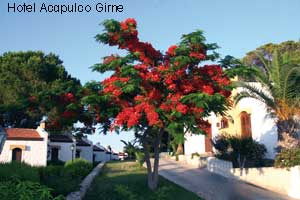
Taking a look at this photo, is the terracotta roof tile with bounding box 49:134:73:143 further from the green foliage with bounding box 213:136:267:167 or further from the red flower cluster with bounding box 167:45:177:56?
the red flower cluster with bounding box 167:45:177:56

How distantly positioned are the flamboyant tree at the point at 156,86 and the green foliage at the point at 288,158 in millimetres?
5370

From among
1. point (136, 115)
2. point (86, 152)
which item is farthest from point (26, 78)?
point (136, 115)

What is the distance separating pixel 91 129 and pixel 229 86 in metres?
5.44

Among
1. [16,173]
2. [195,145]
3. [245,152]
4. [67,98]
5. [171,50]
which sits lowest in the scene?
[16,173]

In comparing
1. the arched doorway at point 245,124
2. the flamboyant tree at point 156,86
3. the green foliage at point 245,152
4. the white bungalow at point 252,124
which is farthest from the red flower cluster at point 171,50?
the arched doorway at point 245,124

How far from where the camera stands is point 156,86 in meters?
12.3

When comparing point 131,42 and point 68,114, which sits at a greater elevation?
point 131,42

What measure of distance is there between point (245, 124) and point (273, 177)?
777 centimetres

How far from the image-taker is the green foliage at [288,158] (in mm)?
15795

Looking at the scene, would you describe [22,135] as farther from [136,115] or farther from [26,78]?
[136,115]

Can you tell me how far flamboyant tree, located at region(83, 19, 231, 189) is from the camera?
11109mm

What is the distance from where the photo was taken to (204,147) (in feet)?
98.2

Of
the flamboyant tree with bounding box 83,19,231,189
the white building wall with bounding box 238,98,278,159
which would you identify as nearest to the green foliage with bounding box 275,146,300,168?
the white building wall with bounding box 238,98,278,159

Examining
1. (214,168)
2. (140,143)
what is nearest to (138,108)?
(140,143)
